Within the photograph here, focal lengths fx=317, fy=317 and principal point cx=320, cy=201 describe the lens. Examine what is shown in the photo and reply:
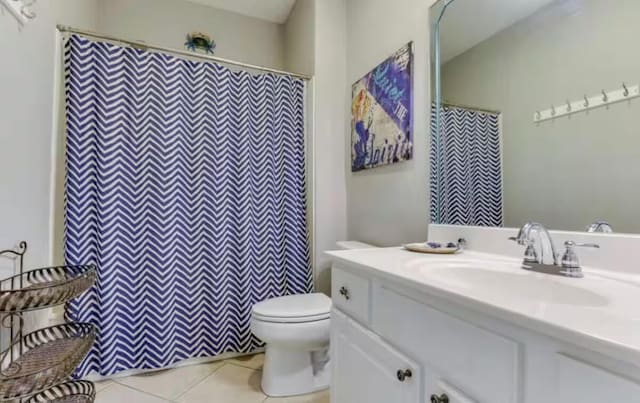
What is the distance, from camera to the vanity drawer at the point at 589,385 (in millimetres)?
393

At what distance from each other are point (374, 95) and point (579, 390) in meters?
1.58

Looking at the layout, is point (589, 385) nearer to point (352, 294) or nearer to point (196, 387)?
point (352, 294)

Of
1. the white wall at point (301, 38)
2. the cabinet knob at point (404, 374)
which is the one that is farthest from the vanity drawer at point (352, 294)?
the white wall at point (301, 38)

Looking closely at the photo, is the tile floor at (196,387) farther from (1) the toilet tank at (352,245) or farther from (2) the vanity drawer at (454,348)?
(2) the vanity drawer at (454,348)

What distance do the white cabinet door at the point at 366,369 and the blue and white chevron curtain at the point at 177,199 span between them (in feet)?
2.95

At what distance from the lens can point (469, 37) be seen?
127cm

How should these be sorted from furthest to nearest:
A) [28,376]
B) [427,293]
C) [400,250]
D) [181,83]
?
[181,83] → [400,250] → [28,376] → [427,293]

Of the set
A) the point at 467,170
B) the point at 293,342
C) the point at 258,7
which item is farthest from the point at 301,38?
the point at 293,342

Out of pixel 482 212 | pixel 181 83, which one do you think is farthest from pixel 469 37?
pixel 181 83

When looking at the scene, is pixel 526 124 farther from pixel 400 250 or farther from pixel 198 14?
pixel 198 14

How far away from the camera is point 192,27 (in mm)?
2389

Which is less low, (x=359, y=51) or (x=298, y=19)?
(x=298, y=19)

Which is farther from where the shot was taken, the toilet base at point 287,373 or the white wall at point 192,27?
the white wall at point 192,27

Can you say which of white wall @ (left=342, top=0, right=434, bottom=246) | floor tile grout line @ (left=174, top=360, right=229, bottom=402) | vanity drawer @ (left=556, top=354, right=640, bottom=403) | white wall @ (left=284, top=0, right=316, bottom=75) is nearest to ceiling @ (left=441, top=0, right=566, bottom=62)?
white wall @ (left=342, top=0, right=434, bottom=246)
